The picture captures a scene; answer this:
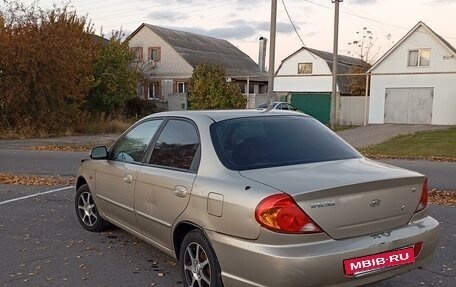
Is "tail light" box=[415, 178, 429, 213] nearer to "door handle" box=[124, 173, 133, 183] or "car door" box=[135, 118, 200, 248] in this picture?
"car door" box=[135, 118, 200, 248]

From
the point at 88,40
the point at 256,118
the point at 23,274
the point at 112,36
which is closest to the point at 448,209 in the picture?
the point at 256,118

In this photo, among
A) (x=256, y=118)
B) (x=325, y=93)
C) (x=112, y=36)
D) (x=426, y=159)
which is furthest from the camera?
(x=325, y=93)

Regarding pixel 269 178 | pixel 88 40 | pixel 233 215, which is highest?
pixel 88 40

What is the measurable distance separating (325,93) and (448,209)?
29.0m

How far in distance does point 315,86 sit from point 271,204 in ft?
121

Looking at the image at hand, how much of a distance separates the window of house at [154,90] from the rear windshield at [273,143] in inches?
1618

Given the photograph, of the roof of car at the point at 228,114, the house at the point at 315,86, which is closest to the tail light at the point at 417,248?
the roof of car at the point at 228,114

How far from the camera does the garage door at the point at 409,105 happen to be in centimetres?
3070

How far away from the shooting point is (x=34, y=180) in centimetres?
1023

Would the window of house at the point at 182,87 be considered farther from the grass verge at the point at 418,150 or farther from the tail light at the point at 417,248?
the tail light at the point at 417,248

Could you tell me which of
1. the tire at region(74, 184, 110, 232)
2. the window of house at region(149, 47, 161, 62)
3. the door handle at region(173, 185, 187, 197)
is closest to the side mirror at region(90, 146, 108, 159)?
the tire at region(74, 184, 110, 232)

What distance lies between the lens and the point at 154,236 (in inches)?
176

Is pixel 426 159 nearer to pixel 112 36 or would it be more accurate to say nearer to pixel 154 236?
pixel 154 236

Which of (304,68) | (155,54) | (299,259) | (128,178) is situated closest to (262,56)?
(304,68)
